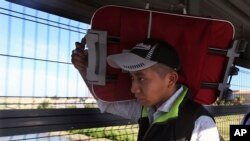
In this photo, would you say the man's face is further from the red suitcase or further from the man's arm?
the man's arm

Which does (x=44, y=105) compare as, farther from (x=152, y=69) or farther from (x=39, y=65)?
(x=152, y=69)

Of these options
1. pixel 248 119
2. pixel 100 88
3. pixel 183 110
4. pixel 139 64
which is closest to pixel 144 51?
pixel 139 64

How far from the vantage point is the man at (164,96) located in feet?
6.14

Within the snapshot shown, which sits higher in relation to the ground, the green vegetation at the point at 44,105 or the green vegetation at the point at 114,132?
the green vegetation at the point at 44,105

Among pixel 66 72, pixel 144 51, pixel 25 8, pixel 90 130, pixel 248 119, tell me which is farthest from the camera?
pixel 248 119

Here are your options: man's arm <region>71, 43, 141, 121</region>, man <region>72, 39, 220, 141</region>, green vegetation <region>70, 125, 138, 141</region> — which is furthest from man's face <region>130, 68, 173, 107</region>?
green vegetation <region>70, 125, 138, 141</region>

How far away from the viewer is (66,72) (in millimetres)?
2605

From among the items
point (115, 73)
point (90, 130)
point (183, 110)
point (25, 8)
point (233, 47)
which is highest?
point (25, 8)

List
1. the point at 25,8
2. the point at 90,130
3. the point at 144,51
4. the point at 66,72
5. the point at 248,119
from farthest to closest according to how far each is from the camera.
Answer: the point at 248,119
the point at 90,130
the point at 66,72
the point at 25,8
the point at 144,51

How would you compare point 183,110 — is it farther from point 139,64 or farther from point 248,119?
point 248,119

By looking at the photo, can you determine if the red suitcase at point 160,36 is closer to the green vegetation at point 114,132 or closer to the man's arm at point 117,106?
the man's arm at point 117,106

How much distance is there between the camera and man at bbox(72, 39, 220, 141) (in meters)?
1.87

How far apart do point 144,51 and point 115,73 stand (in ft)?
1.38

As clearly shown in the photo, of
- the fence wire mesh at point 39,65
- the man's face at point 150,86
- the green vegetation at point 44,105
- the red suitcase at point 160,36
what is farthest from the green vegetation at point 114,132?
the man's face at point 150,86
